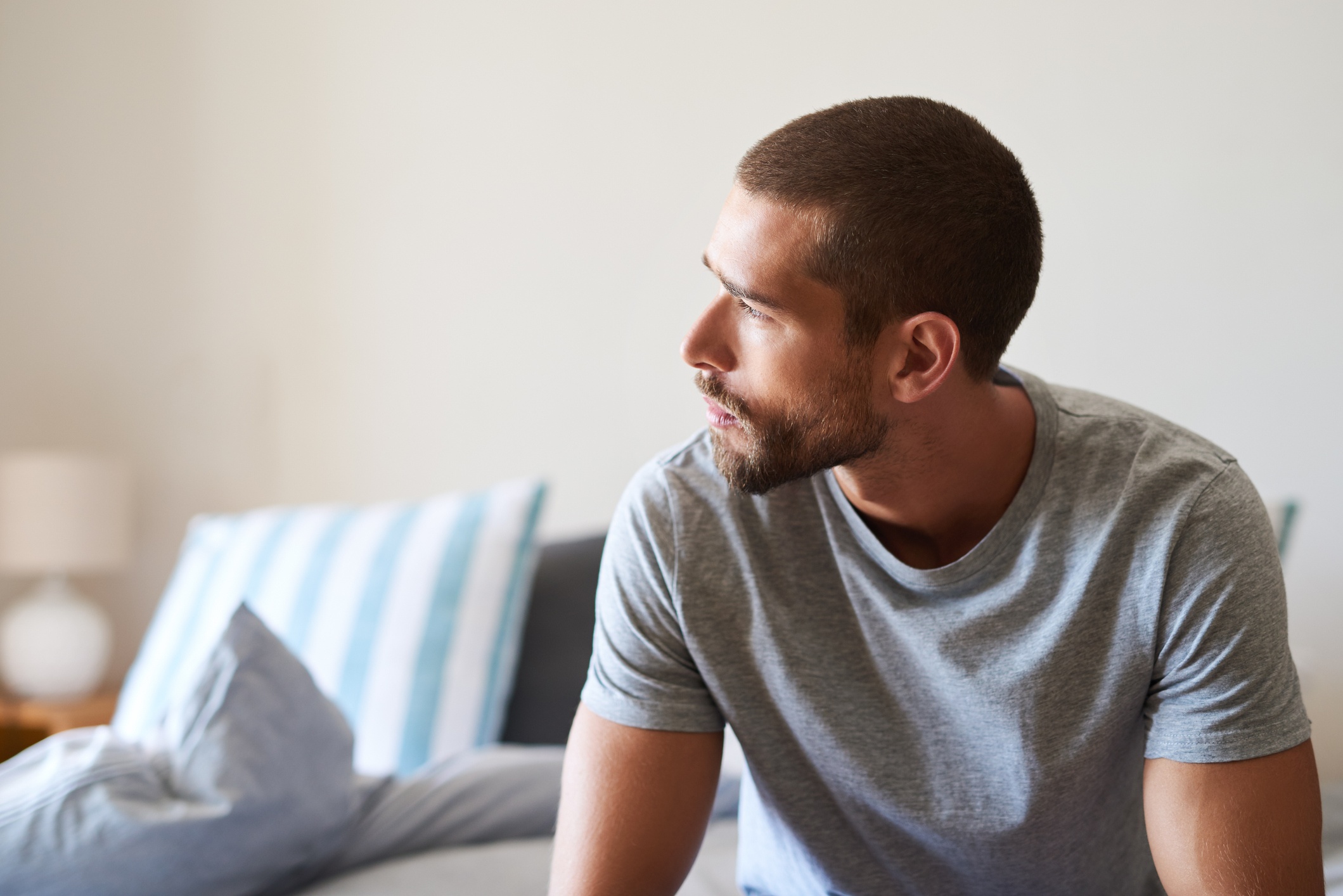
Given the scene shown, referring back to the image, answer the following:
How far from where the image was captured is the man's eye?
97cm

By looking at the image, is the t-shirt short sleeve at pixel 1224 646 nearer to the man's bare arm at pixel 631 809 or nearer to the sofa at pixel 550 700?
the man's bare arm at pixel 631 809

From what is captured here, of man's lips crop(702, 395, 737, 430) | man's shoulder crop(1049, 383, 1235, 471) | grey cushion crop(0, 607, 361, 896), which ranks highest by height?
man's lips crop(702, 395, 737, 430)

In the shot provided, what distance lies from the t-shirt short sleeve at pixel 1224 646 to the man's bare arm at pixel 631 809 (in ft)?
1.33

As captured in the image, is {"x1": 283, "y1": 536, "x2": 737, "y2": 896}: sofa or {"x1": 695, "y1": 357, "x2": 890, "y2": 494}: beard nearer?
{"x1": 695, "y1": 357, "x2": 890, "y2": 494}: beard

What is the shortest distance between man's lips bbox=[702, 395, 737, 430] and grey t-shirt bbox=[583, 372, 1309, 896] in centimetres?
7

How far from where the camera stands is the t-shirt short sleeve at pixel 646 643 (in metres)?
0.98

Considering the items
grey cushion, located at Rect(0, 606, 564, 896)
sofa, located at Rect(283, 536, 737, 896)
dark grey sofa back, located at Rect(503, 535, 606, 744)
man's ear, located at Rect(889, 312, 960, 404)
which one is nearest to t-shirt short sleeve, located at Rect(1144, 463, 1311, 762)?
man's ear, located at Rect(889, 312, 960, 404)

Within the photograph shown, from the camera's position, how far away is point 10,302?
2.43 meters

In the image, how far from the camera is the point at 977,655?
3.13ft

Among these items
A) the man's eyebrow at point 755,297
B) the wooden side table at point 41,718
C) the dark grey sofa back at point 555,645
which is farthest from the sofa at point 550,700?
the wooden side table at point 41,718

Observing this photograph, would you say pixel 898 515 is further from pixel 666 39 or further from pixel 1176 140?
pixel 666 39

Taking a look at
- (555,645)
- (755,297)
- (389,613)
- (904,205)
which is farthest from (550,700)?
(904,205)

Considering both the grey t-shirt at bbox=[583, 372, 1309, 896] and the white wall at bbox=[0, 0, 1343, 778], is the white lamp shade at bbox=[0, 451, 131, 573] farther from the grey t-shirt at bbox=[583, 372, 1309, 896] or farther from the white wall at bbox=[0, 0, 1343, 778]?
the grey t-shirt at bbox=[583, 372, 1309, 896]

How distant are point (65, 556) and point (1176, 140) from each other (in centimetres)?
224
